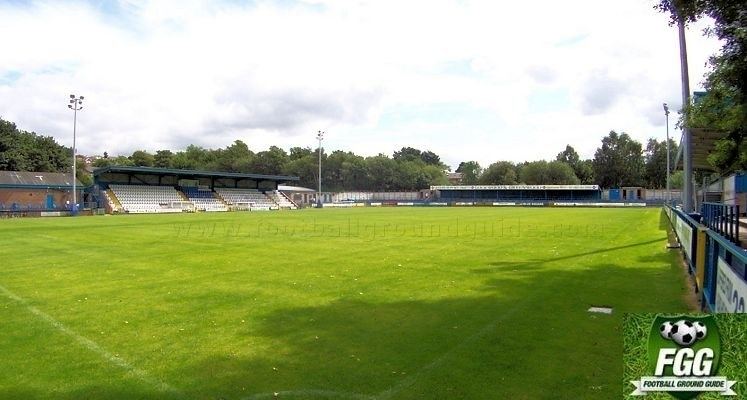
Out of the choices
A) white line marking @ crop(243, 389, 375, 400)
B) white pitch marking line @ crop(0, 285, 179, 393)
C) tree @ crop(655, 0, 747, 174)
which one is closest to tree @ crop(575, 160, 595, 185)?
tree @ crop(655, 0, 747, 174)

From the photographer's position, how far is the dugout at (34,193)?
176 feet

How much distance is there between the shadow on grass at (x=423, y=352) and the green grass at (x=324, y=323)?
25mm

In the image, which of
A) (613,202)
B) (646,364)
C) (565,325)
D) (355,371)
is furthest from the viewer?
(613,202)

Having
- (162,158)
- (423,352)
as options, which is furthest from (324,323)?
(162,158)

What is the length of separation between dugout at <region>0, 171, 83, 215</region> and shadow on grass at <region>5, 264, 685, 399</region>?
2186 inches

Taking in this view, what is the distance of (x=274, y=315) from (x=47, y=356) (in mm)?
3101

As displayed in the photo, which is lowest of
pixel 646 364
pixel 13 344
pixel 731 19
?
pixel 13 344

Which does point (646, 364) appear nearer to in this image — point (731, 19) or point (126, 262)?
point (731, 19)

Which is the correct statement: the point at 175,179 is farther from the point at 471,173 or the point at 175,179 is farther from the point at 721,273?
the point at 471,173

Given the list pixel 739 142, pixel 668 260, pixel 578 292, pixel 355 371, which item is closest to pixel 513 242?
pixel 668 260

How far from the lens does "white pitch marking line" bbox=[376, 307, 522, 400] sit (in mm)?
4914

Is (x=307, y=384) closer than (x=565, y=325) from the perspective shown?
Yes

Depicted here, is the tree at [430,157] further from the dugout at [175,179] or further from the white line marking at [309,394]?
the white line marking at [309,394]

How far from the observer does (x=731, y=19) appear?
9.23 meters
